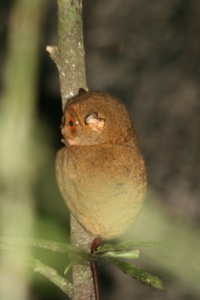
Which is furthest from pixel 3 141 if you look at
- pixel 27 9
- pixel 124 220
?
pixel 124 220

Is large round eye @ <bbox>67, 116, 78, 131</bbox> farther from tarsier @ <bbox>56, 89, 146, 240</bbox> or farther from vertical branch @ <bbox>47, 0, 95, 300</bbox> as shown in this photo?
vertical branch @ <bbox>47, 0, 95, 300</bbox>

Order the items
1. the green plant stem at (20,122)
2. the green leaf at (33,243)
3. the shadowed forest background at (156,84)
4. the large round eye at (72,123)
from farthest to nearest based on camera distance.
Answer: the shadowed forest background at (156,84) < the large round eye at (72,123) < the green leaf at (33,243) < the green plant stem at (20,122)

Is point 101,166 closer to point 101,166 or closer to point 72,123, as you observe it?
point 101,166

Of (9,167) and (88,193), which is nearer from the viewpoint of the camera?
(9,167)

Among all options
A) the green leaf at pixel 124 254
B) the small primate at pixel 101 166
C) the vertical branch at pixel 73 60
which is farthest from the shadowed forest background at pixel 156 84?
the green leaf at pixel 124 254

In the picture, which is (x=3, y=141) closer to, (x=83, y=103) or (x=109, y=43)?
(x=83, y=103)

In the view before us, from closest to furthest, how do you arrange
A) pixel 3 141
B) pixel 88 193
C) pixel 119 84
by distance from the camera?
pixel 3 141
pixel 88 193
pixel 119 84

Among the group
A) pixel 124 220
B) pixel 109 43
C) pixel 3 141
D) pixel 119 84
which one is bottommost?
pixel 124 220

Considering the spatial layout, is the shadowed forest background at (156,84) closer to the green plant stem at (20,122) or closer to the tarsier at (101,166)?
the tarsier at (101,166)

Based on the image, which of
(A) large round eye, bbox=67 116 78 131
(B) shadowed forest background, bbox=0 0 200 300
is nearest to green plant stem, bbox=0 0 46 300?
(A) large round eye, bbox=67 116 78 131
